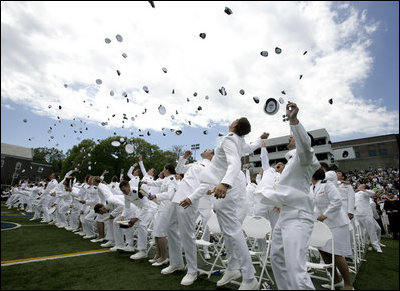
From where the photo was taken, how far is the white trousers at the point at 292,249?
2525mm

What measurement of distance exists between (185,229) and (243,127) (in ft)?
7.81

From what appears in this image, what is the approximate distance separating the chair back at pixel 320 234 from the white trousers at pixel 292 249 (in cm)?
145

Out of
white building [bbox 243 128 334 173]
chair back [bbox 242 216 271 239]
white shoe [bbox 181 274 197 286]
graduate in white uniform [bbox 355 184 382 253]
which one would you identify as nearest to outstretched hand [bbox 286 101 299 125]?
chair back [bbox 242 216 271 239]

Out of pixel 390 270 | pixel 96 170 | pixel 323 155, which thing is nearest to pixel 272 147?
pixel 323 155

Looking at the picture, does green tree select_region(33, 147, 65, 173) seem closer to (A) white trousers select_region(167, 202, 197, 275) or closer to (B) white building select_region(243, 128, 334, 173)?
(B) white building select_region(243, 128, 334, 173)

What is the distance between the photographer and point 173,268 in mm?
4945

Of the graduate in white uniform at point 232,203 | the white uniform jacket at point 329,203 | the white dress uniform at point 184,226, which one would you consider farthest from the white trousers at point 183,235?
the white uniform jacket at point 329,203

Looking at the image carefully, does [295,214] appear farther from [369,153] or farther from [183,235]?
[369,153]

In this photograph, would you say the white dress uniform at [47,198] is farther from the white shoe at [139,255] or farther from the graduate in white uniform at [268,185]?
the graduate in white uniform at [268,185]

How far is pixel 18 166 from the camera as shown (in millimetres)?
67750

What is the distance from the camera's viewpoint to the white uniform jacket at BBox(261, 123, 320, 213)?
8.99 ft

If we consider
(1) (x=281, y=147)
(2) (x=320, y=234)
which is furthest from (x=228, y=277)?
(1) (x=281, y=147)

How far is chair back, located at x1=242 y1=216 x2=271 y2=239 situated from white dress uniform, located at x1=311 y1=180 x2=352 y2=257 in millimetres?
1031

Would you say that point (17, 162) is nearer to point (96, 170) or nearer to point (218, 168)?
point (96, 170)
